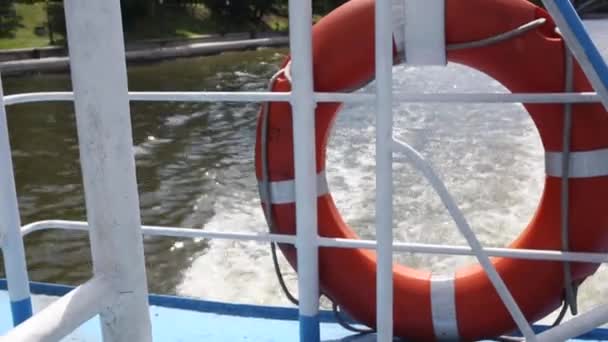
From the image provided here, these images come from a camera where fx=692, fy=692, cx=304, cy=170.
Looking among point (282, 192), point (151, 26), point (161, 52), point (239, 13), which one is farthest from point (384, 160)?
point (239, 13)

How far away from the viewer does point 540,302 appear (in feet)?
4.21

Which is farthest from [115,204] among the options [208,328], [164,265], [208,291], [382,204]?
[164,265]

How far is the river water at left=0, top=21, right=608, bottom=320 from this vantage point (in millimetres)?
3422

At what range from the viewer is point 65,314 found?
2.10 ft

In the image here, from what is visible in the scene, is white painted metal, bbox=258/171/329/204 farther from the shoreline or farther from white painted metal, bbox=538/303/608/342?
the shoreline

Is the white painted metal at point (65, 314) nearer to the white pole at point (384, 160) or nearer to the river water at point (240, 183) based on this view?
the white pole at point (384, 160)

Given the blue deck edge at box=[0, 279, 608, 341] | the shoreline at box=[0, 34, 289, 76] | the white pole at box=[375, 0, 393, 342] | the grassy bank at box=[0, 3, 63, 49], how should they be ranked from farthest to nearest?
the grassy bank at box=[0, 3, 63, 49] → the shoreline at box=[0, 34, 289, 76] → the blue deck edge at box=[0, 279, 608, 341] → the white pole at box=[375, 0, 393, 342]

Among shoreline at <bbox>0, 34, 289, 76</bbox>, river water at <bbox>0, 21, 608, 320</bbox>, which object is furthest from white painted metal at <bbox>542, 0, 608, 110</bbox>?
shoreline at <bbox>0, 34, 289, 76</bbox>

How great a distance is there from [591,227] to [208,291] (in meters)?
2.21


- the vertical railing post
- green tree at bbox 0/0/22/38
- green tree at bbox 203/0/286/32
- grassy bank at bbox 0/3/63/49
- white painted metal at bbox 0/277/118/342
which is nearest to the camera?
white painted metal at bbox 0/277/118/342

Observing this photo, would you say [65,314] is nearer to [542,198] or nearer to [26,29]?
[542,198]

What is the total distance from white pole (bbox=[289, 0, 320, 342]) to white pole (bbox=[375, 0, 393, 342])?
28 cm

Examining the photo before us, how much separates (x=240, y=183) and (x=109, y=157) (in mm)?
4356

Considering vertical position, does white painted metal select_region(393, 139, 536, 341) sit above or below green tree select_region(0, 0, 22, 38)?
below
